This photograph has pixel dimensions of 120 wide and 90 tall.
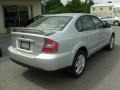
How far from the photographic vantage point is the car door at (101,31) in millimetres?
5723

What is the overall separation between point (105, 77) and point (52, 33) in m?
1.89

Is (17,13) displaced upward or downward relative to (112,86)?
upward

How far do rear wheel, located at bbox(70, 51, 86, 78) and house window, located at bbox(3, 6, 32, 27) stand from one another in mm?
9044

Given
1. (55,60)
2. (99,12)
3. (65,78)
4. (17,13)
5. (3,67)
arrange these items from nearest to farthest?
(55,60), (65,78), (3,67), (17,13), (99,12)

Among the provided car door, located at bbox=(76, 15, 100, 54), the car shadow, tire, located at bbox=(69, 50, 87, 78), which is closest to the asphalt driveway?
the car shadow

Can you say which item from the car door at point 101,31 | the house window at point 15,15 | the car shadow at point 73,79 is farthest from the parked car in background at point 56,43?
the house window at point 15,15

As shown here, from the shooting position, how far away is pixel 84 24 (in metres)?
4.90

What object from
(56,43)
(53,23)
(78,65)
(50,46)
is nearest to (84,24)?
(53,23)

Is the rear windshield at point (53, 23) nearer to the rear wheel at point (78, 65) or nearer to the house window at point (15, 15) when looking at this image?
the rear wheel at point (78, 65)

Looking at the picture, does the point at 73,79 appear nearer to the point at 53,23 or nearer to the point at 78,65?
the point at 78,65

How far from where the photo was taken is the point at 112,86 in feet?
13.2

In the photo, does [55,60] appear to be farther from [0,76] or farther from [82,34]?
[0,76]

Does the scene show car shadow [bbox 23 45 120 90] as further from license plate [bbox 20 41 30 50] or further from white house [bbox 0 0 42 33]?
white house [bbox 0 0 42 33]

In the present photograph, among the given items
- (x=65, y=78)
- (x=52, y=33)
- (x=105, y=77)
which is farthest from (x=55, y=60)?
(x=105, y=77)
